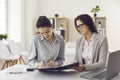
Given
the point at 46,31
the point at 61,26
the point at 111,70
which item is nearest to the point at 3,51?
the point at 61,26

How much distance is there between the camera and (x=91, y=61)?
7.42 ft

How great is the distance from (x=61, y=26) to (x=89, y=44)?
455cm

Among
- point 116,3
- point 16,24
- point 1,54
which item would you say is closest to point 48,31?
point 1,54

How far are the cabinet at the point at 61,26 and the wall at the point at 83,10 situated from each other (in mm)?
162

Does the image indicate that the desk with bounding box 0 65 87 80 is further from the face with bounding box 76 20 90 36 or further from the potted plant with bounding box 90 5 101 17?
the potted plant with bounding box 90 5 101 17

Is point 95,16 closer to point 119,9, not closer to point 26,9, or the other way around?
point 119,9

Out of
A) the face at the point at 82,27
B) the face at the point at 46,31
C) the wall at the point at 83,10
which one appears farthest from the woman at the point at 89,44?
the wall at the point at 83,10

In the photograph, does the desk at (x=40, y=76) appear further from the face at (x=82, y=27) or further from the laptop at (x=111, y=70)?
the face at (x=82, y=27)

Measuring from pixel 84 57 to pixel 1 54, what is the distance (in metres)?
3.16

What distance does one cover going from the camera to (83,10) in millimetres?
6684

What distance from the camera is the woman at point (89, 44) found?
225 centimetres

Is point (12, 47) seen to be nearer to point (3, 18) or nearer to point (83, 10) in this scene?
point (3, 18)

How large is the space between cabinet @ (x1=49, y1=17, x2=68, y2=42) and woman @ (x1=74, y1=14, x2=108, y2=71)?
4.31m

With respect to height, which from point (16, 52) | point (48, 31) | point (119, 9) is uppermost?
point (119, 9)
